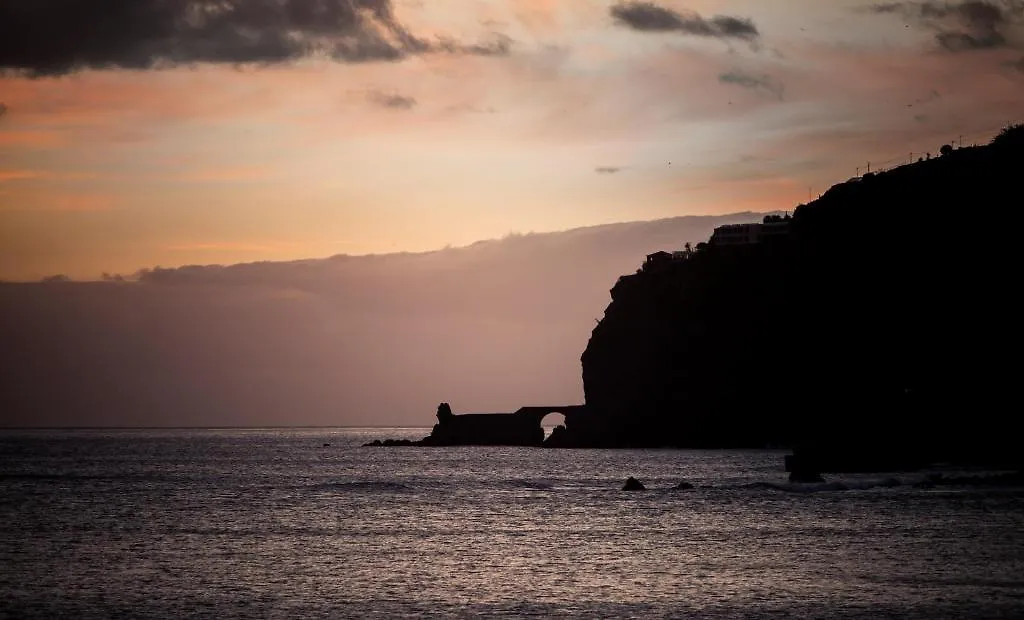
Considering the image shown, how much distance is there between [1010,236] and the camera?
15600 cm

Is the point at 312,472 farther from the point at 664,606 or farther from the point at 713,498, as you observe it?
the point at 664,606

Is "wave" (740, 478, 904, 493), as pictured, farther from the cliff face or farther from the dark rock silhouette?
the cliff face

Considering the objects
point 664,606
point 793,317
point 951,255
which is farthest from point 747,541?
point 793,317

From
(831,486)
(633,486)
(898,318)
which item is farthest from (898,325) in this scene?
(633,486)

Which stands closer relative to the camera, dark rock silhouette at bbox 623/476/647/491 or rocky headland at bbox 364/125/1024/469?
dark rock silhouette at bbox 623/476/647/491

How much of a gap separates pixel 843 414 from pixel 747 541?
335ft

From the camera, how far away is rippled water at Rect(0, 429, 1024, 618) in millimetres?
47125

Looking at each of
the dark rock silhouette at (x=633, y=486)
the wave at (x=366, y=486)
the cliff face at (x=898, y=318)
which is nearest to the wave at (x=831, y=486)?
the dark rock silhouette at (x=633, y=486)

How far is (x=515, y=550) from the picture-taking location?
6488cm

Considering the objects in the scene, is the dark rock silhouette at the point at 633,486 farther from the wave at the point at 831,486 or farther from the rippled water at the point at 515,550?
the wave at the point at 831,486

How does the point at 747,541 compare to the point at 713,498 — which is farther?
the point at 713,498

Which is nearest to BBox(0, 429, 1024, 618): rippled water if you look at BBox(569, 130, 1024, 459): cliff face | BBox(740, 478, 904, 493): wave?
BBox(740, 478, 904, 493): wave

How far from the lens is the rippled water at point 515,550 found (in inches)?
1855

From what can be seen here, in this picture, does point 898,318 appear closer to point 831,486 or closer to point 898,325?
point 898,325
